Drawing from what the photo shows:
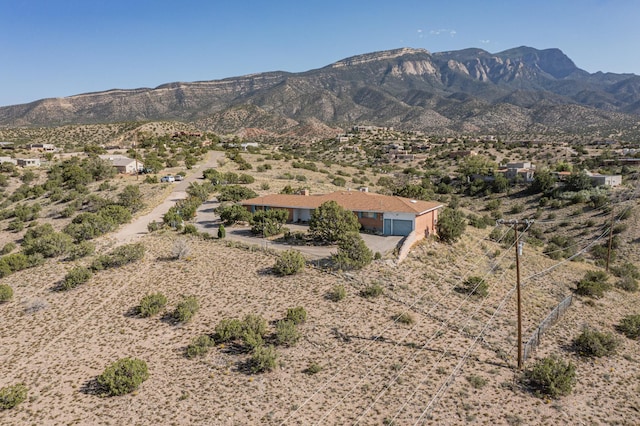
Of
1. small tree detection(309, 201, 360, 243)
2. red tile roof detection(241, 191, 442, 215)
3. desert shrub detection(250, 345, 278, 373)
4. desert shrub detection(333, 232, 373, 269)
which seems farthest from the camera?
red tile roof detection(241, 191, 442, 215)

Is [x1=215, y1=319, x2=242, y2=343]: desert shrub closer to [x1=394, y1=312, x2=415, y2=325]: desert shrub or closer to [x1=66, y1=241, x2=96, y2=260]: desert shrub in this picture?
[x1=394, y1=312, x2=415, y2=325]: desert shrub

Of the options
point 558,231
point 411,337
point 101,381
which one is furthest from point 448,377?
point 558,231

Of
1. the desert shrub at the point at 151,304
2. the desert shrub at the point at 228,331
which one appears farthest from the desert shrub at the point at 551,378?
the desert shrub at the point at 151,304

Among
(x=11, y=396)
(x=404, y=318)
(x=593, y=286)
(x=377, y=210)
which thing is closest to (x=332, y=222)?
(x=377, y=210)

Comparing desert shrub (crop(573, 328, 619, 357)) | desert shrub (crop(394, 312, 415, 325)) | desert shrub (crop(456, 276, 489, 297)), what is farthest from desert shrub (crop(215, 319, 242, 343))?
desert shrub (crop(573, 328, 619, 357))

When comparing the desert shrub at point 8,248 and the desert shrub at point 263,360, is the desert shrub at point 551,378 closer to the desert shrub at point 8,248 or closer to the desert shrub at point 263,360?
the desert shrub at point 263,360

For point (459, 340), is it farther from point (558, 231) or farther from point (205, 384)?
point (558, 231)
